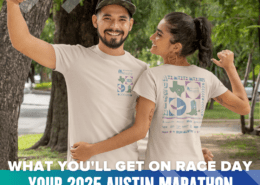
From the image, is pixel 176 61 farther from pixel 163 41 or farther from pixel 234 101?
pixel 234 101

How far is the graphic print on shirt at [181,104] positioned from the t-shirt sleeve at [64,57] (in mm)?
608

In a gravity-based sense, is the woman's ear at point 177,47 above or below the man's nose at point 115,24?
below

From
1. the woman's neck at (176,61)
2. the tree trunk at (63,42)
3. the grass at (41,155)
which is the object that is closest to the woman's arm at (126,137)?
the woman's neck at (176,61)

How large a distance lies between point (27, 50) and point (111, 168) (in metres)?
0.91

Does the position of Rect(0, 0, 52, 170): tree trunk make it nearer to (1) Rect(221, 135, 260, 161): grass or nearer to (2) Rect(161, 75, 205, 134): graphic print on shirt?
(2) Rect(161, 75, 205, 134): graphic print on shirt

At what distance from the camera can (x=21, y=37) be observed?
1.93 metres

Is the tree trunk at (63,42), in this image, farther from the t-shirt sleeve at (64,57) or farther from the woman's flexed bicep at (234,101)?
the woman's flexed bicep at (234,101)

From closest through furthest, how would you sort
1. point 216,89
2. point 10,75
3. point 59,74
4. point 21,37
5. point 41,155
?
point 21,37 < point 216,89 < point 10,75 < point 41,155 < point 59,74

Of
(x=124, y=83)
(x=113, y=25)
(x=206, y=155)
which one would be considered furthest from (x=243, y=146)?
(x=113, y=25)

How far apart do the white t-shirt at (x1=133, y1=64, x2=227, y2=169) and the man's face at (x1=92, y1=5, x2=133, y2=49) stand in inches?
12.3

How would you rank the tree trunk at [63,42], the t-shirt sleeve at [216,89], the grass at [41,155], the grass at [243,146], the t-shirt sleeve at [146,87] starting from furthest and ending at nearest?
the grass at [243,146]
the tree trunk at [63,42]
the grass at [41,155]
the t-shirt sleeve at [216,89]
the t-shirt sleeve at [146,87]

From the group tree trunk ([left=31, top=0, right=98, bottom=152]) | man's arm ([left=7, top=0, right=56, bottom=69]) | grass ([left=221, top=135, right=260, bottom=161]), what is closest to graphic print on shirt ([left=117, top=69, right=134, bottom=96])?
man's arm ([left=7, top=0, right=56, bottom=69])

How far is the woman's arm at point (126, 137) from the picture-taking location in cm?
205

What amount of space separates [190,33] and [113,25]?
19.4 inches
